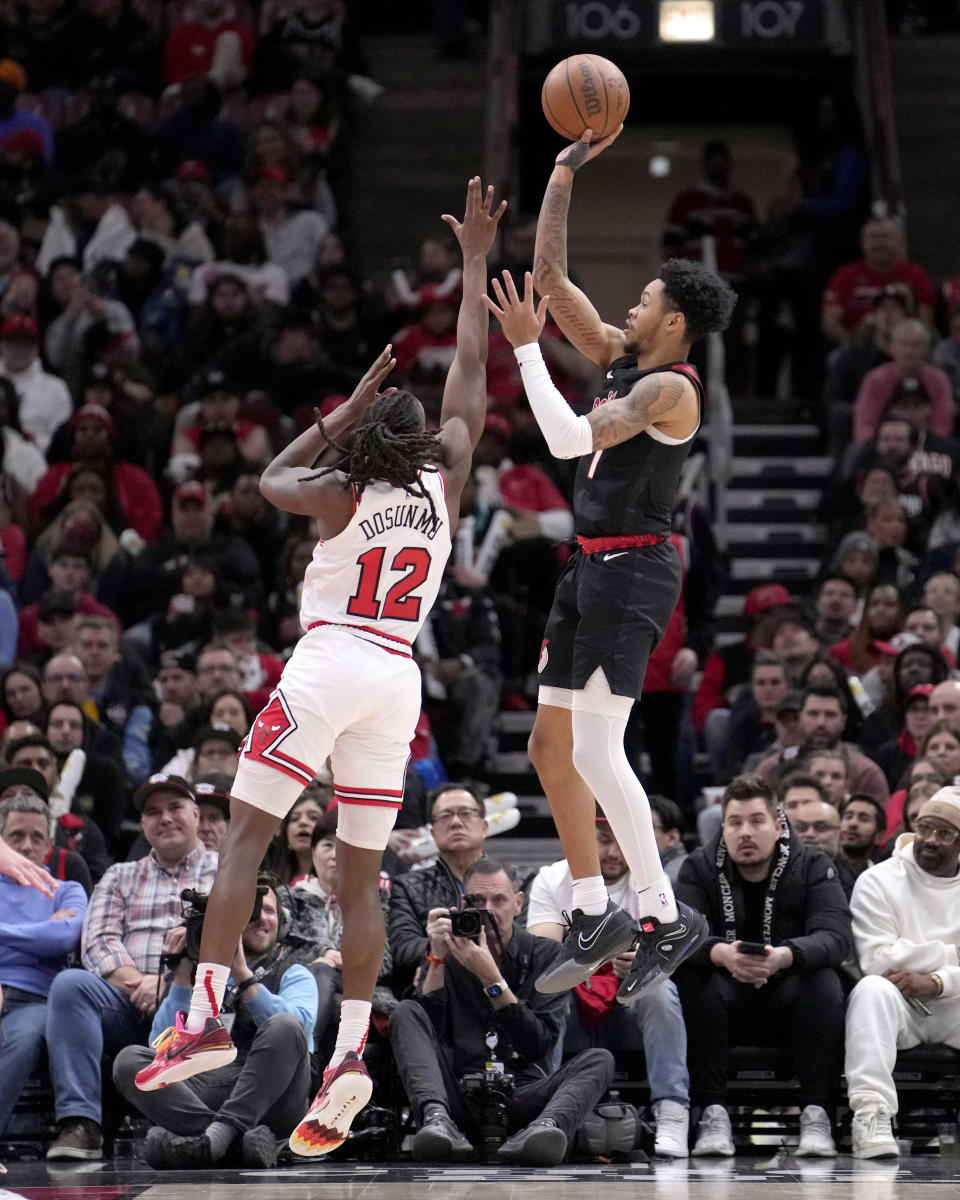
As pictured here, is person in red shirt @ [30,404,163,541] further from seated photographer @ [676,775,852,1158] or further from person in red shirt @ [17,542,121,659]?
seated photographer @ [676,775,852,1158]

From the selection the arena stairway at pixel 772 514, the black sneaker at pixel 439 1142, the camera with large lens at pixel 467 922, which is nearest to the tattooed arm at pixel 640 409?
the camera with large lens at pixel 467 922

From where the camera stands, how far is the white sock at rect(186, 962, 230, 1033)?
6.34 metres

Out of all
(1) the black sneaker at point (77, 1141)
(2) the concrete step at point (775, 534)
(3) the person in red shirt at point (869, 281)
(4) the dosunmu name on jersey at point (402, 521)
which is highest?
(3) the person in red shirt at point (869, 281)

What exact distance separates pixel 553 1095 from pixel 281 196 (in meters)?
9.34

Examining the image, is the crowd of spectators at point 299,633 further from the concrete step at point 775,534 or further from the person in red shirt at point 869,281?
the concrete step at point 775,534

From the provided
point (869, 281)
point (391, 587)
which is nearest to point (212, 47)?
point (869, 281)

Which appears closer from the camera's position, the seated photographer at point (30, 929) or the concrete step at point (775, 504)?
the seated photographer at point (30, 929)

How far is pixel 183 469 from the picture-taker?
13453 millimetres

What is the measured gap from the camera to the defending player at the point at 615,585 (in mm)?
6590

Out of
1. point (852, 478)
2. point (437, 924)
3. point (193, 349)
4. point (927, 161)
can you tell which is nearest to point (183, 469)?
point (193, 349)

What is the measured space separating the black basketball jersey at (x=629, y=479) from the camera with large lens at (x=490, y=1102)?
2677 millimetres

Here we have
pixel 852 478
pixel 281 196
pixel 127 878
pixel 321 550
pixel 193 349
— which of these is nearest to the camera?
pixel 321 550

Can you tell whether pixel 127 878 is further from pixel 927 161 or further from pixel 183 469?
pixel 927 161

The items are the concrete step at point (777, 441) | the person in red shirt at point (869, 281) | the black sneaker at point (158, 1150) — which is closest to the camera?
the black sneaker at point (158, 1150)
